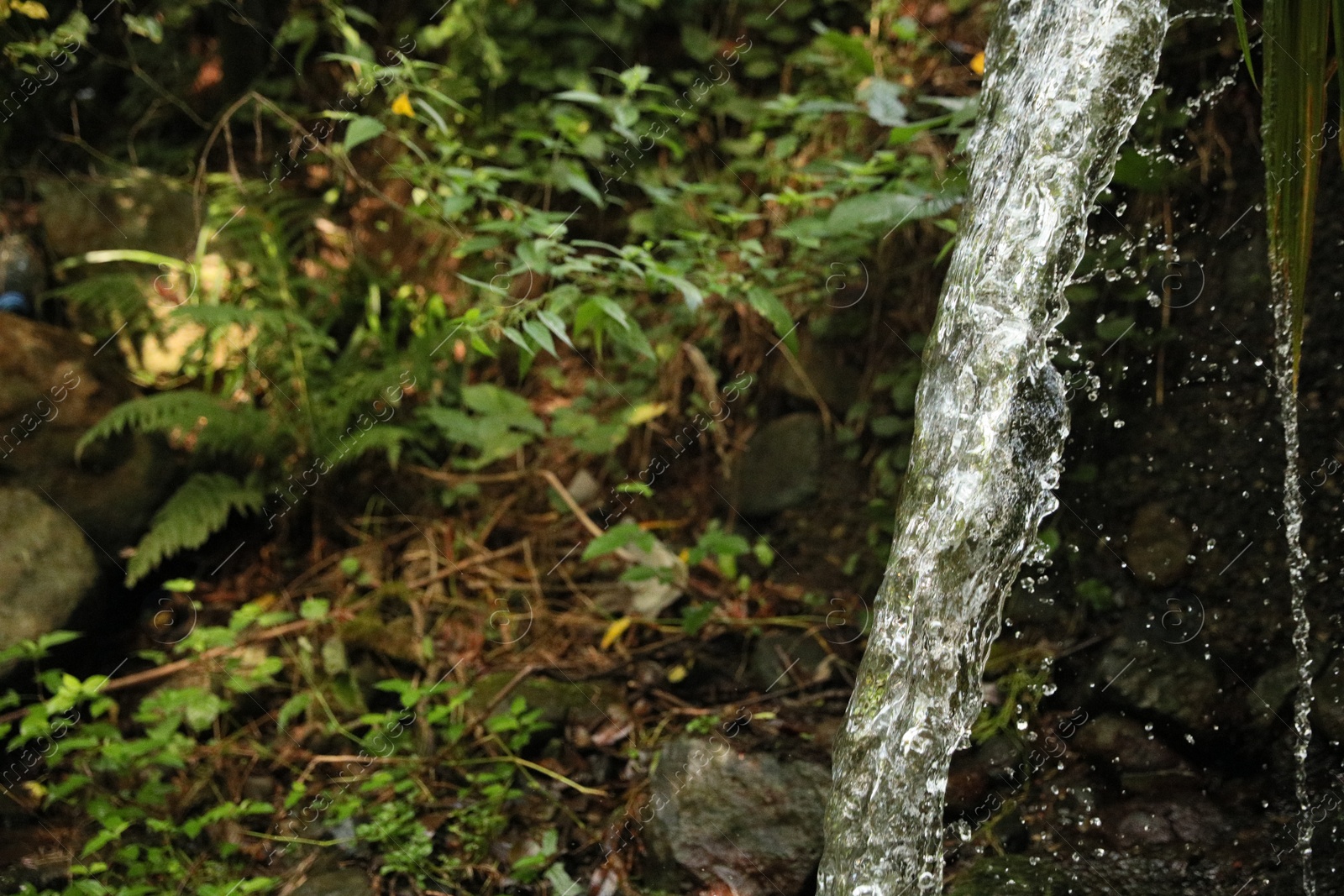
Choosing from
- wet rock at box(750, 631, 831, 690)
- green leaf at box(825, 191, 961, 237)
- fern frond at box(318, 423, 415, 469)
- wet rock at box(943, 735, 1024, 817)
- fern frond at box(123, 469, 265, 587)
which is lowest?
Answer: wet rock at box(943, 735, 1024, 817)

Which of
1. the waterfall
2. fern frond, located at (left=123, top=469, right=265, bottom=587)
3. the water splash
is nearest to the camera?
the waterfall

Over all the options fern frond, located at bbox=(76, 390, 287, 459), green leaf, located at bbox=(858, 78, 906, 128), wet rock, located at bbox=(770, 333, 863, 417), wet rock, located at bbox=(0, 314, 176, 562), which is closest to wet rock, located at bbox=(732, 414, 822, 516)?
wet rock, located at bbox=(770, 333, 863, 417)

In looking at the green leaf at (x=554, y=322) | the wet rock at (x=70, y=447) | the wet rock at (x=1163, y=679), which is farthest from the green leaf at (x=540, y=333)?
the wet rock at (x=70, y=447)

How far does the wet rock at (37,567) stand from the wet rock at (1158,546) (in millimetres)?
3194

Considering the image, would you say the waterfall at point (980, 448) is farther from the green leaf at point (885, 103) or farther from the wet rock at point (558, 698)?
the wet rock at point (558, 698)

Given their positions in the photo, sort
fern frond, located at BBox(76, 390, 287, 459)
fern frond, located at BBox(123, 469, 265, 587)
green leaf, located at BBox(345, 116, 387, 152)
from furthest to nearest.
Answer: fern frond, located at BBox(76, 390, 287, 459) < fern frond, located at BBox(123, 469, 265, 587) < green leaf, located at BBox(345, 116, 387, 152)

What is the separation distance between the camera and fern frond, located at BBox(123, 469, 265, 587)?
3230 millimetres

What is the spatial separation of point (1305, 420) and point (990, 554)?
1.19m

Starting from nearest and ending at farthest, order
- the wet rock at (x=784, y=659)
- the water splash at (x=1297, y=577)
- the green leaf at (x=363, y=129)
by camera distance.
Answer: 1. the water splash at (x=1297, y=577)
2. the green leaf at (x=363, y=129)
3. the wet rock at (x=784, y=659)

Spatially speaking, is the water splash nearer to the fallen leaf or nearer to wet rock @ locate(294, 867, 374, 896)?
the fallen leaf

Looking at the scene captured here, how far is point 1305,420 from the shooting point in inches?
104

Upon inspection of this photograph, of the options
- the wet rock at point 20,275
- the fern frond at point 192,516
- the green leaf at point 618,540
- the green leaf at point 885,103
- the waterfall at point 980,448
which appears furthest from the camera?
the wet rock at point 20,275

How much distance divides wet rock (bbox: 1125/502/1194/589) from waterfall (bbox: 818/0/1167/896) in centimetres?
81

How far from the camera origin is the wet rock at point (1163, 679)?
251 centimetres
